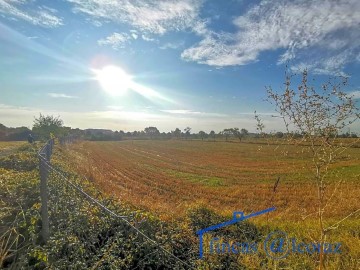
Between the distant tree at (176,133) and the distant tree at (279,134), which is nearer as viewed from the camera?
the distant tree at (279,134)

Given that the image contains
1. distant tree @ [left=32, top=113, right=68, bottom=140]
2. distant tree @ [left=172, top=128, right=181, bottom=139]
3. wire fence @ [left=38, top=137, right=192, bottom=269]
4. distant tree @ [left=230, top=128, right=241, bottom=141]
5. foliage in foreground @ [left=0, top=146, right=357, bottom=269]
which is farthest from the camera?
distant tree @ [left=172, top=128, right=181, bottom=139]

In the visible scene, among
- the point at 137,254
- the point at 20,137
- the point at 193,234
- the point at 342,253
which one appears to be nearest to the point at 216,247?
the point at 193,234

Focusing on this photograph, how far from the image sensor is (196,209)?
25.8 ft

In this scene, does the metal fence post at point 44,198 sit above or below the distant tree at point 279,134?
below

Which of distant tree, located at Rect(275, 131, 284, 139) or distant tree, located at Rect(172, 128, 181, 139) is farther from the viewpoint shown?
distant tree, located at Rect(172, 128, 181, 139)

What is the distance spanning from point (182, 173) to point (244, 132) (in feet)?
286

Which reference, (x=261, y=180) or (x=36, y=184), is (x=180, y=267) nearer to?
(x=36, y=184)

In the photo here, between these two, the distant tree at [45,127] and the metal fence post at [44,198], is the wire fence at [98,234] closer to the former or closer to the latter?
the metal fence post at [44,198]

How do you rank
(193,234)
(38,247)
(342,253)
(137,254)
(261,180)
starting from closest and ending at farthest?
1. (38,247)
2. (137,254)
3. (342,253)
4. (193,234)
5. (261,180)

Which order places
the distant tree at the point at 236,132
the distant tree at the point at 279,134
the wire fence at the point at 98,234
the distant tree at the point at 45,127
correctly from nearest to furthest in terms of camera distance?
1. the wire fence at the point at 98,234
2. the distant tree at the point at 279,134
3. the distant tree at the point at 45,127
4. the distant tree at the point at 236,132

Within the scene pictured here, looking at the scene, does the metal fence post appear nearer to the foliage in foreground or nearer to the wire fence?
the wire fence

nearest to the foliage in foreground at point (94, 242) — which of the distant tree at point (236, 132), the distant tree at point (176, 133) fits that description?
the distant tree at point (236, 132)

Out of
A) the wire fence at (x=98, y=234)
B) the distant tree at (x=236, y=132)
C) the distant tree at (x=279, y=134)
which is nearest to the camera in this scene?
the wire fence at (x=98, y=234)

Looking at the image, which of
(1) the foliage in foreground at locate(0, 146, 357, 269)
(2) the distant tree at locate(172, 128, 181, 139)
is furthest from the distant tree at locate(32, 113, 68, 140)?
(2) the distant tree at locate(172, 128, 181, 139)
